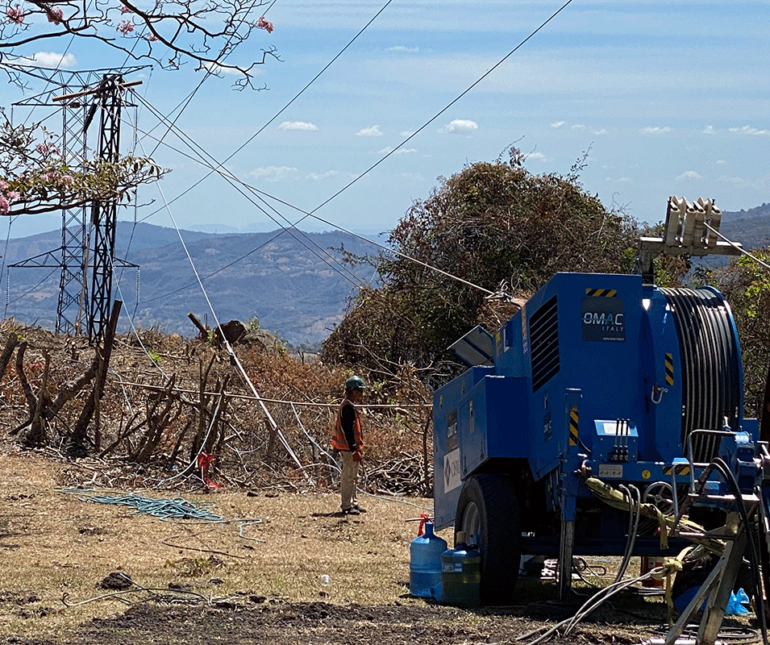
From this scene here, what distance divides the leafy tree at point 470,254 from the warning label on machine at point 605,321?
686 inches

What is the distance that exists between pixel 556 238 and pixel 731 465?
2054 cm

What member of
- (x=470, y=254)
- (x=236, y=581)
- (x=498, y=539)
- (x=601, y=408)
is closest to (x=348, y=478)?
(x=236, y=581)

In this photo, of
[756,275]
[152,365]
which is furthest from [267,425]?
[756,275]

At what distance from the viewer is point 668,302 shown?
8.82 meters

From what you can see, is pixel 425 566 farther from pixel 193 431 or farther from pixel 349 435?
pixel 193 431

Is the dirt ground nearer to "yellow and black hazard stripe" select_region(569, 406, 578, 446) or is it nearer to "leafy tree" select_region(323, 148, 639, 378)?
"yellow and black hazard stripe" select_region(569, 406, 578, 446)

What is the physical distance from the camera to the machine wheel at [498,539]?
8.92 m

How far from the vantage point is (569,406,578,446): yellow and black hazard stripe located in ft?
27.6

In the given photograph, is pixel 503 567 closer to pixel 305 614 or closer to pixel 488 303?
pixel 305 614

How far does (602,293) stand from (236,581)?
3815 mm

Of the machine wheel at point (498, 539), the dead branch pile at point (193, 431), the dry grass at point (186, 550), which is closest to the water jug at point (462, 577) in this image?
the machine wheel at point (498, 539)

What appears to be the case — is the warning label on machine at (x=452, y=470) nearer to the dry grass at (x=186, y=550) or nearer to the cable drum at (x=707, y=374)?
the dry grass at (x=186, y=550)

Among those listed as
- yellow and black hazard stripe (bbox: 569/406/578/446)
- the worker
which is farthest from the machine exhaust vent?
the worker

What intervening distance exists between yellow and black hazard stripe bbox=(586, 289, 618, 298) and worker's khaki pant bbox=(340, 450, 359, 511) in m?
6.62
